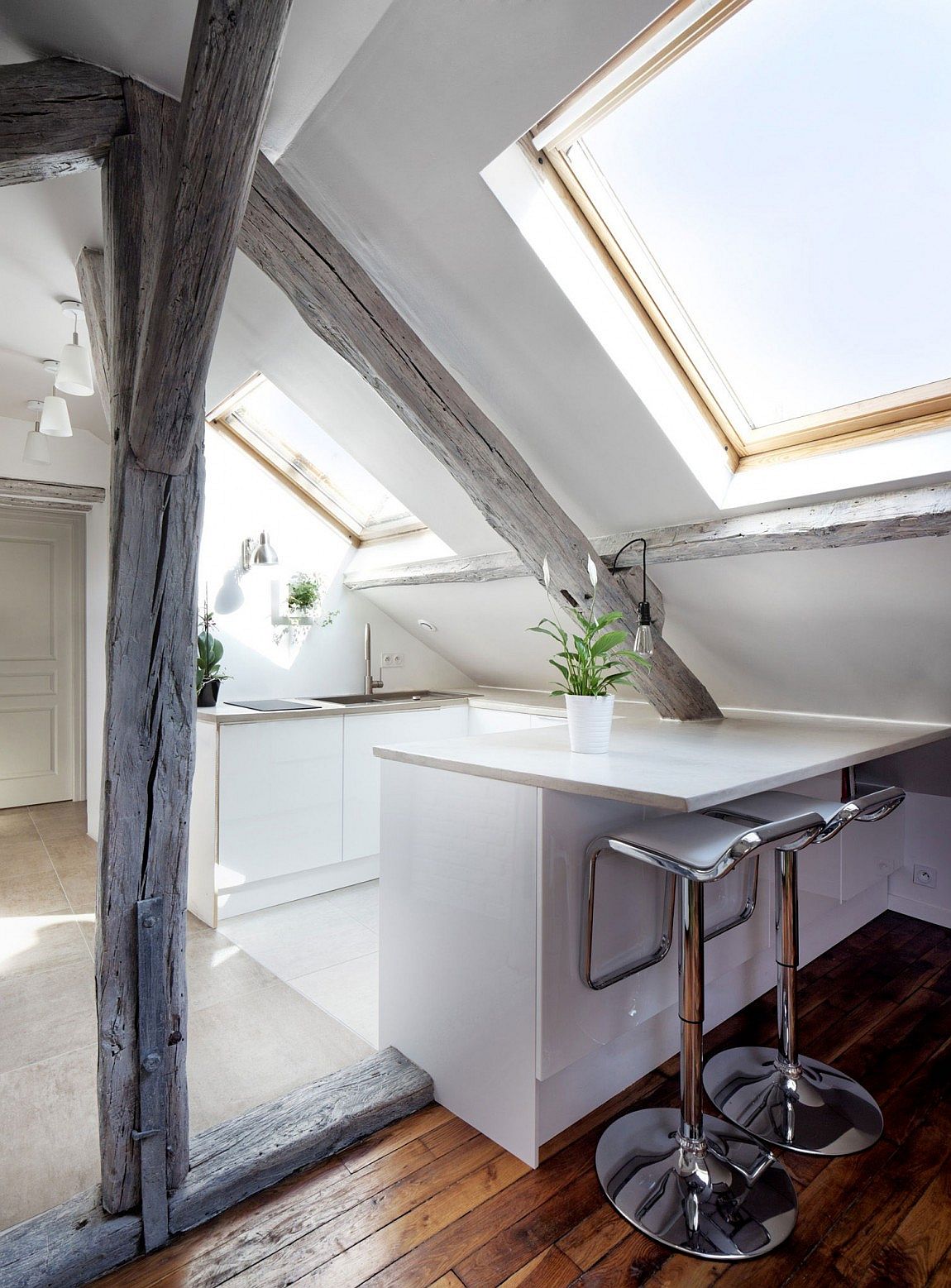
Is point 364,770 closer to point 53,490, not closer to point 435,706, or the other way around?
point 435,706

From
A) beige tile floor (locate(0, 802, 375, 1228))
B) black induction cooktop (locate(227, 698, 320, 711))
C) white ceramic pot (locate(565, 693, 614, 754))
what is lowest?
beige tile floor (locate(0, 802, 375, 1228))

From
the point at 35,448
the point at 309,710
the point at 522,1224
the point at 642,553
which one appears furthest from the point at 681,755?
the point at 35,448

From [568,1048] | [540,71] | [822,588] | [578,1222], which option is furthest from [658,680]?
[540,71]

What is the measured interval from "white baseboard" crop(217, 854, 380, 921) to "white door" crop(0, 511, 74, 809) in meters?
2.82

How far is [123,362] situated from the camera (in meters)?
1.52

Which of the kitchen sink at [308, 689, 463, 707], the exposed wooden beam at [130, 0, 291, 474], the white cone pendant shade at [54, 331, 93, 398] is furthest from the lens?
the kitchen sink at [308, 689, 463, 707]

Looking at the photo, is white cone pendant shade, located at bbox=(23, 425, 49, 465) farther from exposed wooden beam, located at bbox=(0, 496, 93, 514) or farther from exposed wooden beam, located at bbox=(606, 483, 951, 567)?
exposed wooden beam, located at bbox=(606, 483, 951, 567)

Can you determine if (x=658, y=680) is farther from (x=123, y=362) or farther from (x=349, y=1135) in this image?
(x=123, y=362)

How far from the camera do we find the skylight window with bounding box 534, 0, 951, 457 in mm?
1487

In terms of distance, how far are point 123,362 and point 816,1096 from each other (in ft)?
7.95

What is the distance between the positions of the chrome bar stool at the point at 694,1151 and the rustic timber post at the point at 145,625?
0.93m

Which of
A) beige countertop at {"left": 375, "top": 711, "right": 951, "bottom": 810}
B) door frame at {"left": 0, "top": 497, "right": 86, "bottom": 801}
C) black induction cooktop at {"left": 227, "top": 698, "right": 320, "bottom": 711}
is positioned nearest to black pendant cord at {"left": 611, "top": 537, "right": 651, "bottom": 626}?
beige countertop at {"left": 375, "top": 711, "right": 951, "bottom": 810}

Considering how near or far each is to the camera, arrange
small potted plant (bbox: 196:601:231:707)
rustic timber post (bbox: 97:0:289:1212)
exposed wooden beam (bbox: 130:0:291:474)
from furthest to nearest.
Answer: small potted plant (bbox: 196:601:231:707) → rustic timber post (bbox: 97:0:289:1212) → exposed wooden beam (bbox: 130:0:291:474)

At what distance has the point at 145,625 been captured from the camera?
1.47 meters
